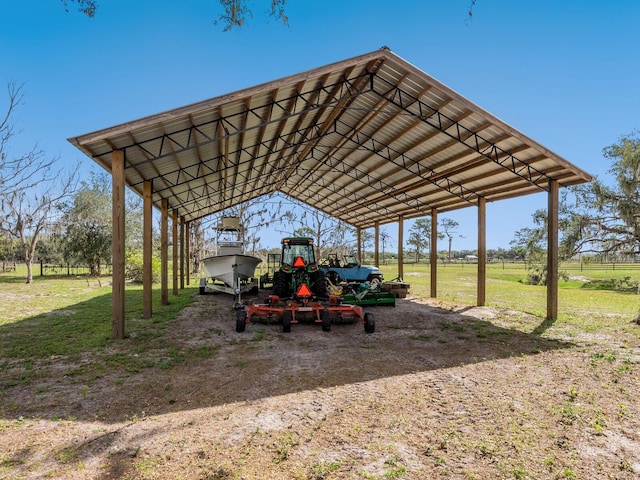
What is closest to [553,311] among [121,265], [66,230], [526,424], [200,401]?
[526,424]

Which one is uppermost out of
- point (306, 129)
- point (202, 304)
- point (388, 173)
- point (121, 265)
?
point (306, 129)

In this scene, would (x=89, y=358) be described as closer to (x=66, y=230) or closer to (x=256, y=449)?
(x=256, y=449)

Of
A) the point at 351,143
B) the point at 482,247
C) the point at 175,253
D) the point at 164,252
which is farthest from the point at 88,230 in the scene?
the point at 482,247

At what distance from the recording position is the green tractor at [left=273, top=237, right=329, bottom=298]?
9977 mm

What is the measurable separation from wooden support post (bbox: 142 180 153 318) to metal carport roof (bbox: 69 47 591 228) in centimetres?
66

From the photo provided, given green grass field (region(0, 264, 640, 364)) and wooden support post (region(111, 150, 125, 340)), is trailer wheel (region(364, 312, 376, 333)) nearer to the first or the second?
green grass field (region(0, 264, 640, 364))

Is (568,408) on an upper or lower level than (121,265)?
lower

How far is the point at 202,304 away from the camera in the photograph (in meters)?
12.9

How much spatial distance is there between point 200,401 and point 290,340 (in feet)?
10.8

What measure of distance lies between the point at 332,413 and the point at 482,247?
34.4 feet

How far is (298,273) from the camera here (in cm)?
1064

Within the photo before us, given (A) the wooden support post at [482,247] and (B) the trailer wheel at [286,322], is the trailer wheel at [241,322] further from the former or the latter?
(A) the wooden support post at [482,247]

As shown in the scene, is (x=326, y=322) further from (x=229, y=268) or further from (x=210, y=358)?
(x=229, y=268)

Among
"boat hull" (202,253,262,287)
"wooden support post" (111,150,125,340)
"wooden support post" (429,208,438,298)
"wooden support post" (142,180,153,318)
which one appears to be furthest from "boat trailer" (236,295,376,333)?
"wooden support post" (429,208,438,298)
